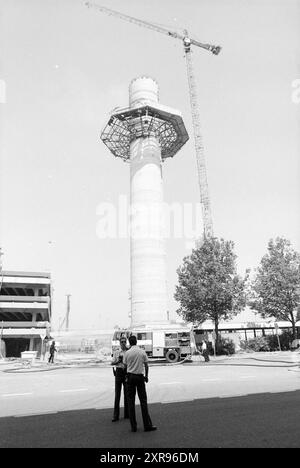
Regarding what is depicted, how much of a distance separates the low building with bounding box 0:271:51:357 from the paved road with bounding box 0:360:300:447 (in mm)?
53520

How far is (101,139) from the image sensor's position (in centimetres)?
6238

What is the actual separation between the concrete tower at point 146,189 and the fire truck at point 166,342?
45.5ft

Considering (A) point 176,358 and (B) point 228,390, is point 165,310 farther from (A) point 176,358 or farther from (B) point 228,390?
(B) point 228,390

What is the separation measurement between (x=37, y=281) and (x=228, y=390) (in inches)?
2422

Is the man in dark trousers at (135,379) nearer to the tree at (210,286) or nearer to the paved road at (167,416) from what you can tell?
the paved road at (167,416)

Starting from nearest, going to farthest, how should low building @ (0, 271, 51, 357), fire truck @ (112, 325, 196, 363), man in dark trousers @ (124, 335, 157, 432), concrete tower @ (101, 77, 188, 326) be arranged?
1. man in dark trousers @ (124, 335, 157, 432)
2. fire truck @ (112, 325, 196, 363)
3. concrete tower @ (101, 77, 188, 326)
4. low building @ (0, 271, 51, 357)

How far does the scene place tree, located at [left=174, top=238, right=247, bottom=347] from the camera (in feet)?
134

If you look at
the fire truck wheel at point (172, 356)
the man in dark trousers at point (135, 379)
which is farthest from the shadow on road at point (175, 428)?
the fire truck wheel at point (172, 356)

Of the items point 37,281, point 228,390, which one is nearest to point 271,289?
point 228,390

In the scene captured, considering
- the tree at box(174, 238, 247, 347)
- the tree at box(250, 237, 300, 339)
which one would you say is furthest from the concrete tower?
the tree at box(250, 237, 300, 339)

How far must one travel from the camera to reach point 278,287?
41.1 m

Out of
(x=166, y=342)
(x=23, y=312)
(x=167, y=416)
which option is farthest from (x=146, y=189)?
(x=167, y=416)

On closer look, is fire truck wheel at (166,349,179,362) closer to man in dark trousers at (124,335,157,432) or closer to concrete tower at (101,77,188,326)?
concrete tower at (101,77,188,326)

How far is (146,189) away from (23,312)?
1423 inches
